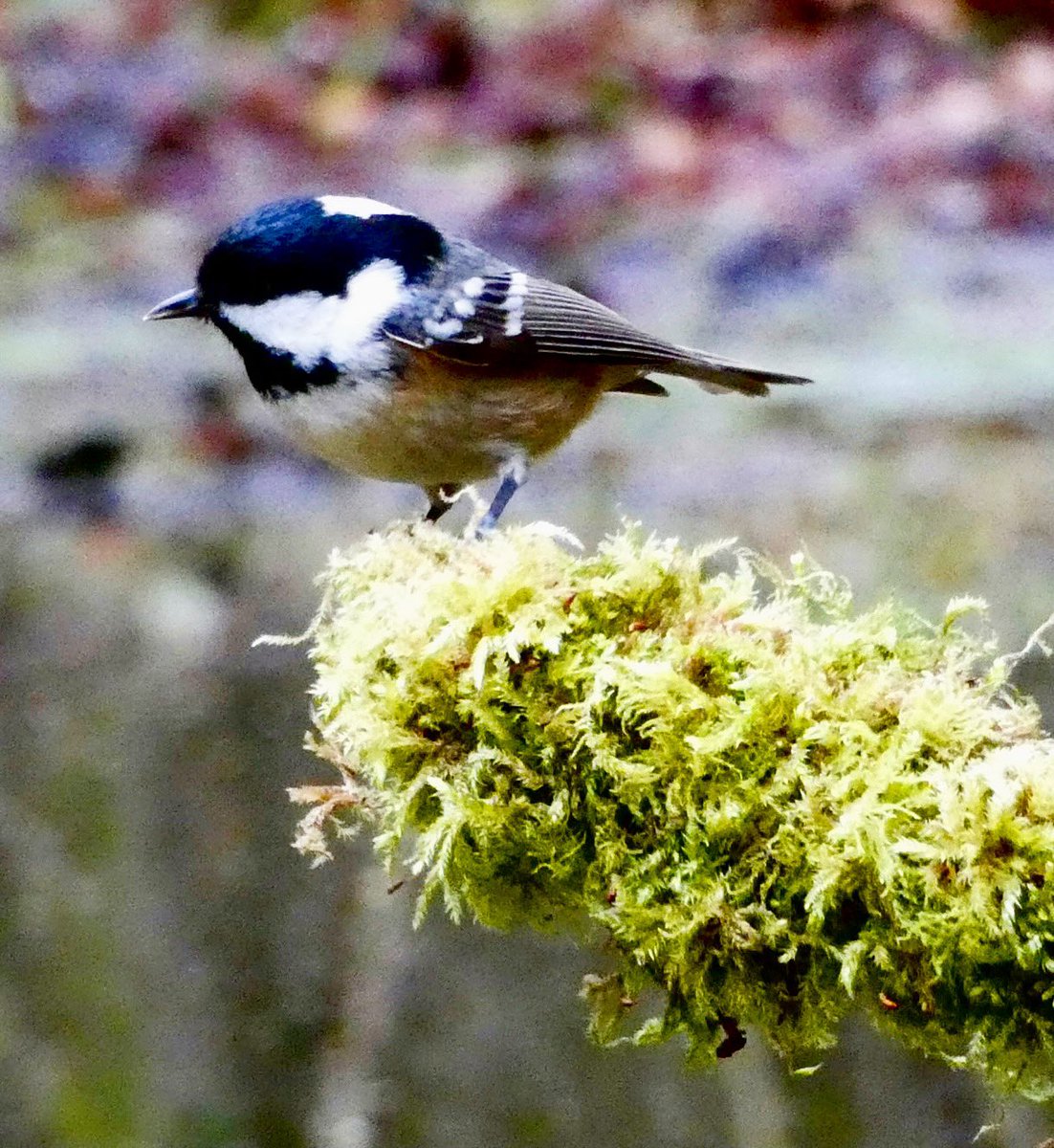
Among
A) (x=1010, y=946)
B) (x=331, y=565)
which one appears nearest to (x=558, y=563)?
(x=331, y=565)

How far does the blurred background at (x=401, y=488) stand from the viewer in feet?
8.41

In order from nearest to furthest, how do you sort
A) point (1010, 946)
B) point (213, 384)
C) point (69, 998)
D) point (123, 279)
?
1. point (1010, 946)
2. point (69, 998)
3. point (213, 384)
4. point (123, 279)

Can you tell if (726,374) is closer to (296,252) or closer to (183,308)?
(296,252)

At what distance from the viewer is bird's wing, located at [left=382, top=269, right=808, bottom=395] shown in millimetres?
1944

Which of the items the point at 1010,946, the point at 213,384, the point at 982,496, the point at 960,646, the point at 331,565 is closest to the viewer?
the point at 1010,946

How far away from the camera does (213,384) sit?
12.9 feet

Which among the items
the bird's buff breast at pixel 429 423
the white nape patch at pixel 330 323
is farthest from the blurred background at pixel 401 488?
the white nape patch at pixel 330 323

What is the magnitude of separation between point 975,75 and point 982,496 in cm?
212

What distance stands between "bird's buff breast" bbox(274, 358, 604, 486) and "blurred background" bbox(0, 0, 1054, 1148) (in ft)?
2.88

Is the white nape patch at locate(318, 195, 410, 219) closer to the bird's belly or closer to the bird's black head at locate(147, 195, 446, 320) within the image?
the bird's black head at locate(147, 195, 446, 320)

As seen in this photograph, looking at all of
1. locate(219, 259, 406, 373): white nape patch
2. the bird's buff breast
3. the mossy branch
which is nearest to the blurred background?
the mossy branch

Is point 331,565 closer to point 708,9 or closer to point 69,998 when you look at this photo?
point 69,998

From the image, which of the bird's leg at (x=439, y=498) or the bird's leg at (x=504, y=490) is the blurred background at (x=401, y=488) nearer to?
the bird's leg at (x=439, y=498)

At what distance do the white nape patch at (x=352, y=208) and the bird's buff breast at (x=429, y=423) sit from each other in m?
0.24
